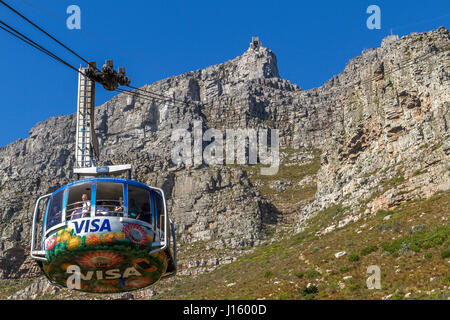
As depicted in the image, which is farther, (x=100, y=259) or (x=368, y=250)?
(x=368, y=250)

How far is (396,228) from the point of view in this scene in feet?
206

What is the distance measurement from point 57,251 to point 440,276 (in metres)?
29.6

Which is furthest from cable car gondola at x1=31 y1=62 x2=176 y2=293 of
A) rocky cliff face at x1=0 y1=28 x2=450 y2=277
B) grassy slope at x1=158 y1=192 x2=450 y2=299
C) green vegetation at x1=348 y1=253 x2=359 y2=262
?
rocky cliff face at x1=0 y1=28 x2=450 y2=277

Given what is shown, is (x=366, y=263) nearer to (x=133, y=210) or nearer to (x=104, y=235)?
(x=133, y=210)

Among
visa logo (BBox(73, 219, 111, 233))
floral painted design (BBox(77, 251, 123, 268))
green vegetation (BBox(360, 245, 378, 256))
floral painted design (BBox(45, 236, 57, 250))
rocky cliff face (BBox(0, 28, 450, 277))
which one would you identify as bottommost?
floral painted design (BBox(77, 251, 123, 268))

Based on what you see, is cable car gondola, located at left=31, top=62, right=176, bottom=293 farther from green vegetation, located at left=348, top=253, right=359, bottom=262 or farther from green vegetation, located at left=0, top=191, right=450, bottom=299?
green vegetation, located at left=348, top=253, right=359, bottom=262

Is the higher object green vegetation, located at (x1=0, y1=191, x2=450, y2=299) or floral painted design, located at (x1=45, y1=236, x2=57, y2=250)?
green vegetation, located at (x1=0, y1=191, x2=450, y2=299)

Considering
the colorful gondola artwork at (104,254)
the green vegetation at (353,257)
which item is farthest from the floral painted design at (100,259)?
the green vegetation at (353,257)

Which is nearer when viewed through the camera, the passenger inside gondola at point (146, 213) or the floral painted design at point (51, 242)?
the floral painted design at point (51, 242)

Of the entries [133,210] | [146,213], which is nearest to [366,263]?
[146,213]

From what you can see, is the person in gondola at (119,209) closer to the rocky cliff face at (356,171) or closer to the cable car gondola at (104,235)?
the cable car gondola at (104,235)

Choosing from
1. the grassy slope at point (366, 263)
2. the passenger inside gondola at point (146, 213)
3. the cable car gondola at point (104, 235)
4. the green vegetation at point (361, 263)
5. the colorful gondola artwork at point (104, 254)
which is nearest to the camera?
the colorful gondola artwork at point (104, 254)

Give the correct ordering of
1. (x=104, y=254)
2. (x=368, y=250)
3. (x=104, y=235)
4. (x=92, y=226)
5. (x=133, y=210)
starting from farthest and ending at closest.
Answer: (x=368, y=250) < (x=133, y=210) < (x=104, y=254) < (x=92, y=226) < (x=104, y=235)
